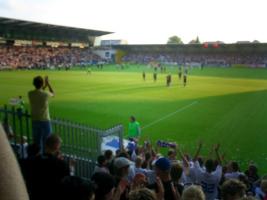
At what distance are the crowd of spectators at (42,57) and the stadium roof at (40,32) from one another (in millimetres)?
2426

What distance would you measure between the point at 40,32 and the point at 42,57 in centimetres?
502

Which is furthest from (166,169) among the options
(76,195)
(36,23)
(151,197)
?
(36,23)

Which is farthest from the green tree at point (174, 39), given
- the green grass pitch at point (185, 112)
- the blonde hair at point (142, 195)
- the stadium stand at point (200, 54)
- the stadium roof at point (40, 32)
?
the blonde hair at point (142, 195)

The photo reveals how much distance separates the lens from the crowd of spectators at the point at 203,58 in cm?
7127

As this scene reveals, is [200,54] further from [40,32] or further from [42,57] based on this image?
[40,32]

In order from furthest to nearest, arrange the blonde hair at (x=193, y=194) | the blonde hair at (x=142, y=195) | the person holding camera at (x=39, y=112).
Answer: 1. the person holding camera at (x=39, y=112)
2. the blonde hair at (x=193, y=194)
3. the blonde hair at (x=142, y=195)

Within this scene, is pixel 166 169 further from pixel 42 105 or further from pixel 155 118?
pixel 155 118

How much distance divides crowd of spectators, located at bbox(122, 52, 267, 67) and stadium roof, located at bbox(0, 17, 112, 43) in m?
14.1

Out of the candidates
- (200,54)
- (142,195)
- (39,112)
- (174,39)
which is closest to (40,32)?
(200,54)

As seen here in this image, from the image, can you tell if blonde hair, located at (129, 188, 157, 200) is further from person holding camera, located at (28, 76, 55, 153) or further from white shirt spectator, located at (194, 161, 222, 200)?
person holding camera, located at (28, 76, 55, 153)

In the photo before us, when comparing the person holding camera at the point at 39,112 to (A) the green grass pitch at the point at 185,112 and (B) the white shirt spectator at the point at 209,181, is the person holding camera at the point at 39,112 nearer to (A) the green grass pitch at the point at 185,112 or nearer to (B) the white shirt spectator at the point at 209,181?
(B) the white shirt spectator at the point at 209,181

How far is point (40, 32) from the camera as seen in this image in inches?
2557

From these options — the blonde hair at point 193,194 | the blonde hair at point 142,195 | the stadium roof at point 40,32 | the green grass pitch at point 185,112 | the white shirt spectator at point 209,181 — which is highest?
the stadium roof at point 40,32

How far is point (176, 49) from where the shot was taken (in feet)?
278
